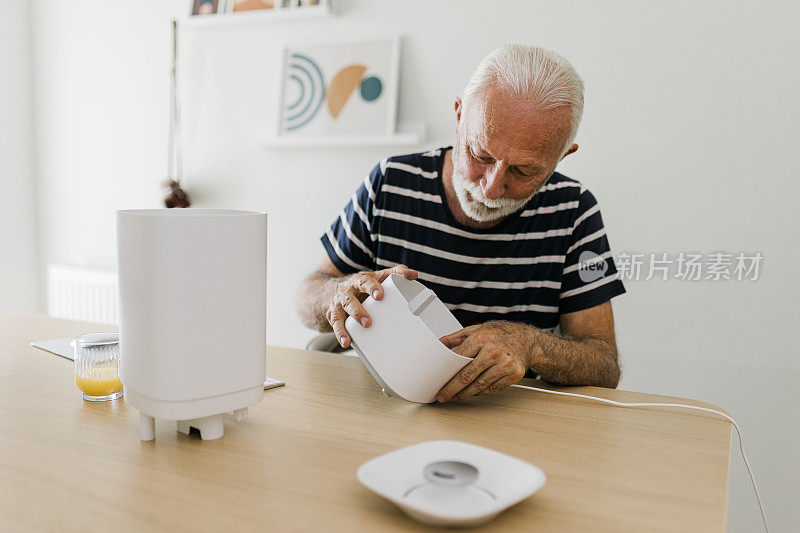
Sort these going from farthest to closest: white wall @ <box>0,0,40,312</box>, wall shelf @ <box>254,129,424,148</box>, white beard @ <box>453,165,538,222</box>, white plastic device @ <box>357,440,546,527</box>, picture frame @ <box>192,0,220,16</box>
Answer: white wall @ <box>0,0,40,312</box> → picture frame @ <box>192,0,220,16</box> → wall shelf @ <box>254,129,424,148</box> → white beard @ <box>453,165,538,222</box> → white plastic device @ <box>357,440,546,527</box>

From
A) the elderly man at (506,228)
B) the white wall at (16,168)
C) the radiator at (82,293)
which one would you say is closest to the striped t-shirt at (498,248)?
the elderly man at (506,228)

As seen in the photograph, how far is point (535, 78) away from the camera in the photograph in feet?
3.75

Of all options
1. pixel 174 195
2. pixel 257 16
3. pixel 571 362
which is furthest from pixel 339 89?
pixel 571 362

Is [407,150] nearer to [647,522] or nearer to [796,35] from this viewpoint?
[796,35]

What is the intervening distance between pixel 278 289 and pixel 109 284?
0.85m

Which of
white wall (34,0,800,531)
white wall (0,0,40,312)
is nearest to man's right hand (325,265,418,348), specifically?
white wall (34,0,800,531)

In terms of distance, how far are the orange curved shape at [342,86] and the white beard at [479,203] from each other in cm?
107

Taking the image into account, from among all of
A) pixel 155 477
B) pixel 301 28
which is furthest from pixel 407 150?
pixel 155 477

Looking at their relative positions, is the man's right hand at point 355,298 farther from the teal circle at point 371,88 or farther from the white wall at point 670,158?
the teal circle at point 371,88

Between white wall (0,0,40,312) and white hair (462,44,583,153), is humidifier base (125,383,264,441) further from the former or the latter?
white wall (0,0,40,312)

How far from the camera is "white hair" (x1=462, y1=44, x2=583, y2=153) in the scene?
3.75ft

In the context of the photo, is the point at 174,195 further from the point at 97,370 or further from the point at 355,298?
the point at 355,298

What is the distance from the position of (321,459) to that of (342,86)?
1.82 meters

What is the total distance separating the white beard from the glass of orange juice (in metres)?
0.72
